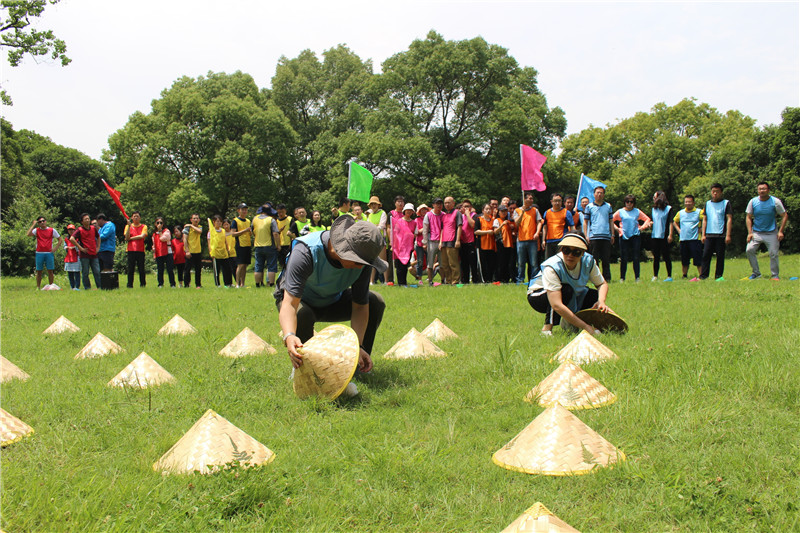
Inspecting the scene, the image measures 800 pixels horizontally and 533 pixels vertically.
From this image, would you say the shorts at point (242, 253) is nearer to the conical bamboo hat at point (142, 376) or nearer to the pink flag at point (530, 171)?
the pink flag at point (530, 171)

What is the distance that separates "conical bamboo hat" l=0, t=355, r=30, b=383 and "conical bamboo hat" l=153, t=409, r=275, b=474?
9.75 ft

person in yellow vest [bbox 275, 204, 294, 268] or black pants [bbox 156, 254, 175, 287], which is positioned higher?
person in yellow vest [bbox 275, 204, 294, 268]

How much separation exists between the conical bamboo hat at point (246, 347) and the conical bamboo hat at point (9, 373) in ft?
6.03

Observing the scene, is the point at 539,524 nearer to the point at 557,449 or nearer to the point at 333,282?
the point at 557,449

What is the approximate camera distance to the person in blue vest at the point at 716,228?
39.3 feet

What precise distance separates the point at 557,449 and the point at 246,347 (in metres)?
4.04

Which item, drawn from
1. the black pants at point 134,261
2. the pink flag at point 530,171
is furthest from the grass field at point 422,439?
the black pants at point 134,261

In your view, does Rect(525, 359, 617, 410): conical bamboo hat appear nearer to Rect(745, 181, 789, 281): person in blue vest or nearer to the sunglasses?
the sunglasses

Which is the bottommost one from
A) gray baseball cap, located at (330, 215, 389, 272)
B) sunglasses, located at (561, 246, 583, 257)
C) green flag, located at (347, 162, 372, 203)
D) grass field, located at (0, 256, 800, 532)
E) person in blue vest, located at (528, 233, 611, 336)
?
grass field, located at (0, 256, 800, 532)

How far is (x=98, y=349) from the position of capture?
651 centimetres

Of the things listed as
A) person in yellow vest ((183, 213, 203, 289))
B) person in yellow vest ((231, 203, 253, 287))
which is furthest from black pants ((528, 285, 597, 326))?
person in yellow vest ((183, 213, 203, 289))

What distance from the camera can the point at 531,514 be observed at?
236 cm

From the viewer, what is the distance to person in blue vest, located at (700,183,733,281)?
1197 centimetres

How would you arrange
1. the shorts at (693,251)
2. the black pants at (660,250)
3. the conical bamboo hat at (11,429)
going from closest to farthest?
the conical bamboo hat at (11,429) → the shorts at (693,251) → the black pants at (660,250)
